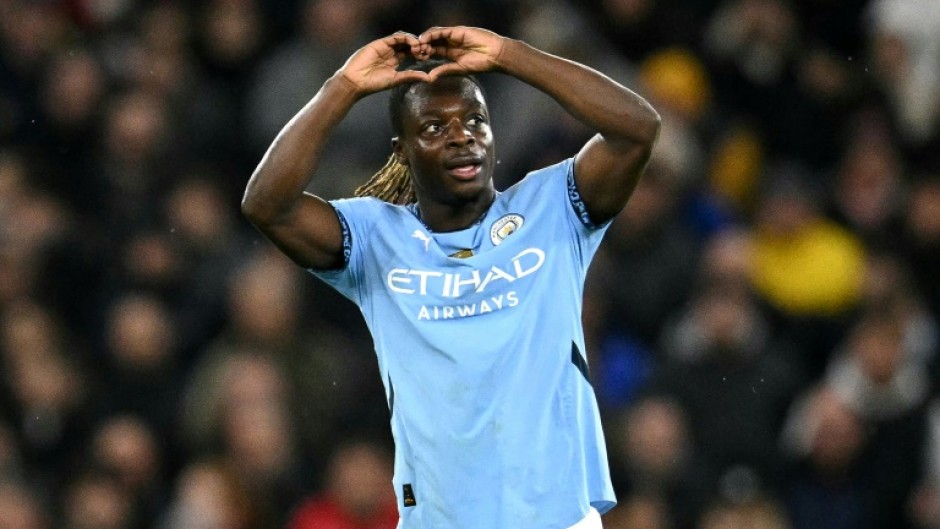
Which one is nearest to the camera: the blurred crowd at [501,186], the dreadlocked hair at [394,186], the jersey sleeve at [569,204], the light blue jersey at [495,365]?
the light blue jersey at [495,365]

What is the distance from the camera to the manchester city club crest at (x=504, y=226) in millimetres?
4266

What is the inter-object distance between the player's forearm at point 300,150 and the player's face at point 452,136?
0.19 m

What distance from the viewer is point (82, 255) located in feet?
27.2

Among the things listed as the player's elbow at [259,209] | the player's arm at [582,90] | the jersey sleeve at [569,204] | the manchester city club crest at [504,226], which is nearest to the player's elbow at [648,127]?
the player's arm at [582,90]

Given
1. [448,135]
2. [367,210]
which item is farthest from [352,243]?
[448,135]

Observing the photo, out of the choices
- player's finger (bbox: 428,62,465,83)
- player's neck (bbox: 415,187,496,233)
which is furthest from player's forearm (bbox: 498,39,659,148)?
player's neck (bbox: 415,187,496,233)

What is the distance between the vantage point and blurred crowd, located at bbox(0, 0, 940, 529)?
7.23 metres

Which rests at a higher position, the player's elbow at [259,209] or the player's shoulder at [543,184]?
the player's elbow at [259,209]

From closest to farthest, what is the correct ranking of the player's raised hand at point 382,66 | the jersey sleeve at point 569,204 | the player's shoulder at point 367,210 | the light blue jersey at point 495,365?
the light blue jersey at point 495,365 → the player's raised hand at point 382,66 → the jersey sleeve at point 569,204 → the player's shoulder at point 367,210

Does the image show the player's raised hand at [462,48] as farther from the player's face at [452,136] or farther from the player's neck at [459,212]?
the player's neck at [459,212]

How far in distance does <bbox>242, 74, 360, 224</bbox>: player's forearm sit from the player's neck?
0.37m

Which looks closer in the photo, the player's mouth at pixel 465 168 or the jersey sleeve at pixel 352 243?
the player's mouth at pixel 465 168

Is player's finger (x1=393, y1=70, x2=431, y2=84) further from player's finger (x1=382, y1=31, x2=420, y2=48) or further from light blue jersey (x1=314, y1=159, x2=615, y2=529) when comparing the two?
light blue jersey (x1=314, y1=159, x2=615, y2=529)

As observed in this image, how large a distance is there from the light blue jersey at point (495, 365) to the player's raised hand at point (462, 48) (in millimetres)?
392
